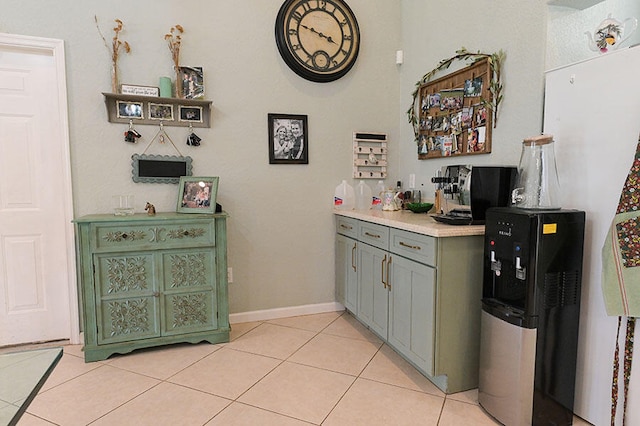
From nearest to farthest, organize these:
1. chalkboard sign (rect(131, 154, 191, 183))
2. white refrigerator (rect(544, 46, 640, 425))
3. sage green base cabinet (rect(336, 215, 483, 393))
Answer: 1. white refrigerator (rect(544, 46, 640, 425))
2. sage green base cabinet (rect(336, 215, 483, 393))
3. chalkboard sign (rect(131, 154, 191, 183))

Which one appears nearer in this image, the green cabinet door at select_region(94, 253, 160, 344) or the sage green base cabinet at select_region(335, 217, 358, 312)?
the green cabinet door at select_region(94, 253, 160, 344)

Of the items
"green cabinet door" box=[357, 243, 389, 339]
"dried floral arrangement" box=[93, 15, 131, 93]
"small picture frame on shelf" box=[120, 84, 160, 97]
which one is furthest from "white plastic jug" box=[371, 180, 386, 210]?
"dried floral arrangement" box=[93, 15, 131, 93]

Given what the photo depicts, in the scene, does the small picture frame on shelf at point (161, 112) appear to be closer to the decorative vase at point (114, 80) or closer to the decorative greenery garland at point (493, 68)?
the decorative vase at point (114, 80)

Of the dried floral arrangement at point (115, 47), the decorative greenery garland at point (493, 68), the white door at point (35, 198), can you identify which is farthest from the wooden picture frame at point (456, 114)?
the white door at point (35, 198)

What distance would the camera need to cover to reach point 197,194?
274cm

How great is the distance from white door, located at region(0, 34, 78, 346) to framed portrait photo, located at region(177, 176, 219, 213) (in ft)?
2.62

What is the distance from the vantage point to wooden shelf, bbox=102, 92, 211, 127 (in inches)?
106

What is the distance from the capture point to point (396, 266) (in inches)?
90.9

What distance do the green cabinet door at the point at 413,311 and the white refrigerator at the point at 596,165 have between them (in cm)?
73

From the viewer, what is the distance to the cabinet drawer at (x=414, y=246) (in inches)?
77.2

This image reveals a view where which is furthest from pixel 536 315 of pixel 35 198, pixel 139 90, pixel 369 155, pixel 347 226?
pixel 35 198

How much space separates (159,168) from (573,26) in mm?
2911

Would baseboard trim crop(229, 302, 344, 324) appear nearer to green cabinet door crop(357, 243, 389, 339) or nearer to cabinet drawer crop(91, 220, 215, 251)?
green cabinet door crop(357, 243, 389, 339)

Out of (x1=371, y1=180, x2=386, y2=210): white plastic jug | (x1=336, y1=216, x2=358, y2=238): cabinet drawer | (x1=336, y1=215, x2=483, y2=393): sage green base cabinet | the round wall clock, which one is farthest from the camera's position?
(x1=371, y1=180, x2=386, y2=210): white plastic jug
